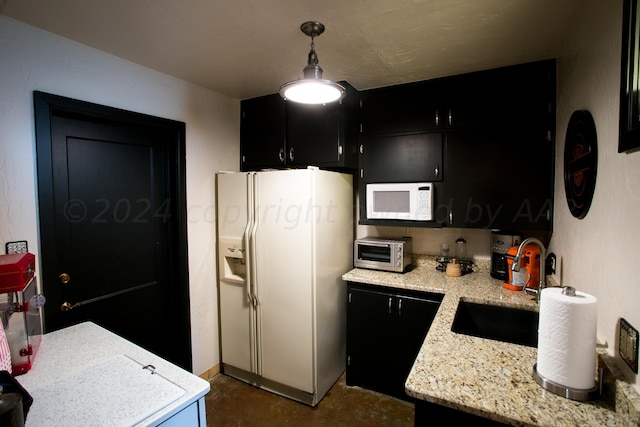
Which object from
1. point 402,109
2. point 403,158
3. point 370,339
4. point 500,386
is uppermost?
point 402,109

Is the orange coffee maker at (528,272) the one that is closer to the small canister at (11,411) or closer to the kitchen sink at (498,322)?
the kitchen sink at (498,322)

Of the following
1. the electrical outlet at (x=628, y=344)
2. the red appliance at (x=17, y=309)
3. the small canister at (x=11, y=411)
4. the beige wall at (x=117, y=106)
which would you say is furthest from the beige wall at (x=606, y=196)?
the beige wall at (x=117, y=106)

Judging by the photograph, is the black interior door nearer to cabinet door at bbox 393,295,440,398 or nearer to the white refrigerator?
the white refrigerator

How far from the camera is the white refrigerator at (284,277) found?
2.28m

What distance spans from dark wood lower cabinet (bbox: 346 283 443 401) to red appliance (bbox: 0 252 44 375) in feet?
6.12

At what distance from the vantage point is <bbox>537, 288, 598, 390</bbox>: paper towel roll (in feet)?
3.09

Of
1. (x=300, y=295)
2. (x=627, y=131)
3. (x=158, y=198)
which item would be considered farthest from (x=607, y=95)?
(x=158, y=198)

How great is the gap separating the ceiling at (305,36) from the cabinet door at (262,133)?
464 millimetres

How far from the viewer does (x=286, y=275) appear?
2.34 metres

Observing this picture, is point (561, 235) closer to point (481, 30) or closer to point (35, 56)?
point (481, 30)

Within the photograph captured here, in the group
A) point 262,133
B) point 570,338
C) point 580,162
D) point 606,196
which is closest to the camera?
point 570,338

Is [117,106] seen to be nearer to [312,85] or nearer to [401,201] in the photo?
[312,85]

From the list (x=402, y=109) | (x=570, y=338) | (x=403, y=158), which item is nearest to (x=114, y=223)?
(x=403, y=158)

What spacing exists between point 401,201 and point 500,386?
153 cm
